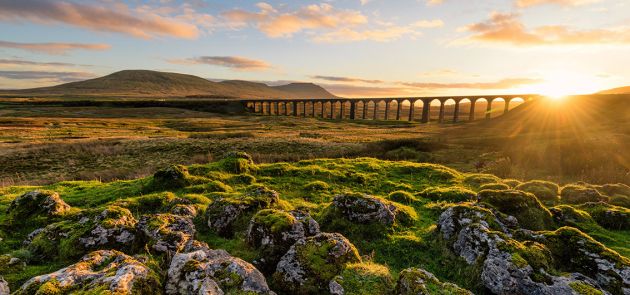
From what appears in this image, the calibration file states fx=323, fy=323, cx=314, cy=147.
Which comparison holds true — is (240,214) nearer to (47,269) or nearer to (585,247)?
(47,269)

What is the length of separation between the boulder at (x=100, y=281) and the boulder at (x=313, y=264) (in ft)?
10.1

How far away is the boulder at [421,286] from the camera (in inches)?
283

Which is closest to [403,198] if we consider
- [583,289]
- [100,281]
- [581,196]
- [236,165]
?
[581,196]

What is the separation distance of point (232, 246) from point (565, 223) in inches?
550

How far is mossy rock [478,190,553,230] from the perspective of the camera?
13391mm

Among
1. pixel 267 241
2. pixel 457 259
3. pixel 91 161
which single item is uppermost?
pixel 267 241

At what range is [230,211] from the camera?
12.6 meters

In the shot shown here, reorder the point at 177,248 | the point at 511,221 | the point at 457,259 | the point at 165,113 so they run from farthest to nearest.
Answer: the point at 165,113 < the point at 511,221 < the point at 457,259 < the point at 177,248

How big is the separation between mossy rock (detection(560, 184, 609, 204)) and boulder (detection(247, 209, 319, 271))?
1566cm

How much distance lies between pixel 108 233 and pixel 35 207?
5922mm

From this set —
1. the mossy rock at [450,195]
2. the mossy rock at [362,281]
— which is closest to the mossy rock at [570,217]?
the mossy rock at [450,195]

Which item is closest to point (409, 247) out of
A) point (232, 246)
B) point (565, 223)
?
point (232, 246)

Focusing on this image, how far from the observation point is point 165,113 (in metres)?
142

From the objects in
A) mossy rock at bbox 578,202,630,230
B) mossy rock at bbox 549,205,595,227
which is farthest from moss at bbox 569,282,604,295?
mossy rock at bbox 578,202,630,230
